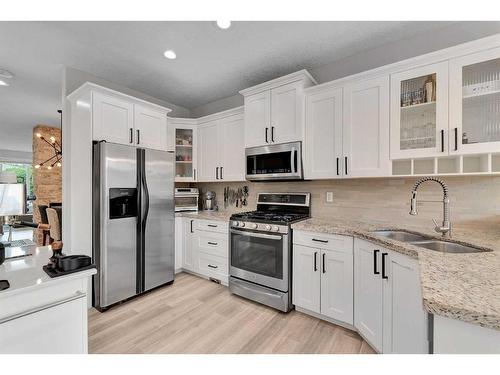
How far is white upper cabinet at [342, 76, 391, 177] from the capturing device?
2.06 m

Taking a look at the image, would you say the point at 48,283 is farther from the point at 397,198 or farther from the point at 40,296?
the point at 397,198

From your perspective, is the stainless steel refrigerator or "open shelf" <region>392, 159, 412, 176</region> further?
the stainless steel refrigerator

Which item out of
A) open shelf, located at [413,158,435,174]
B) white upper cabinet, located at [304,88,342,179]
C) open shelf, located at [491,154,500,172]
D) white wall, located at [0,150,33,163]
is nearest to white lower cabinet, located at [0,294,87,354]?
white upper cabinet, located at [304,88,342,179]

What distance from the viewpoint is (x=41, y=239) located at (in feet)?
15.1

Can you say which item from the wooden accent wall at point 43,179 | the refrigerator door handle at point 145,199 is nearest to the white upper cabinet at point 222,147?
the refrigerator door handle at point 145,199

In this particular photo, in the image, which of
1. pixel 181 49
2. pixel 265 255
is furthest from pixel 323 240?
pixel 181 49

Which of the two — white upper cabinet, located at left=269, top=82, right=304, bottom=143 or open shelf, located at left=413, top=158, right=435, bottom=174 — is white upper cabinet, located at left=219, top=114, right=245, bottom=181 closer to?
white upper cabinet, located at left=269, top=82, right=304, bottom=143

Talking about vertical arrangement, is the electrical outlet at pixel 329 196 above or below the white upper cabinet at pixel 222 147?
below

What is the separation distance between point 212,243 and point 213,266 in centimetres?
31

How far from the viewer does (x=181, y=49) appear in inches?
93.1

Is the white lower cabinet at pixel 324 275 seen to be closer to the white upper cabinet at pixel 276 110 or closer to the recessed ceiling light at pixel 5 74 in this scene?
the white upper cabinet at pixel 276 110

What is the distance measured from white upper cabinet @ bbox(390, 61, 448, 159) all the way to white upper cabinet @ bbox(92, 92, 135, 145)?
2.78 m

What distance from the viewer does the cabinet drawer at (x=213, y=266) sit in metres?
2.90

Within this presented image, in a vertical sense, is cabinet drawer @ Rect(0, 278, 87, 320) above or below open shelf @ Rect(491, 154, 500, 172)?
below
